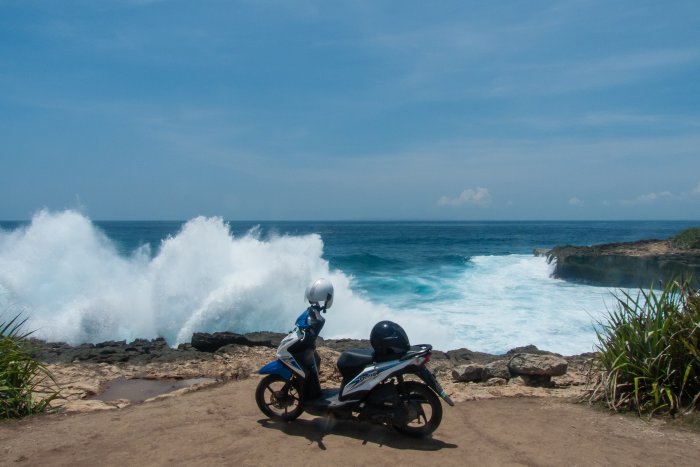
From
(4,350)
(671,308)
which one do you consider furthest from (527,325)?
(4,350)

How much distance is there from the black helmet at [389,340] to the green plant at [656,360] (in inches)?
105

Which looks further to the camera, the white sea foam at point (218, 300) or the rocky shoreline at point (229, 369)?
the white sea foam at point (218, 300)

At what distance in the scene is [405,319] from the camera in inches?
679

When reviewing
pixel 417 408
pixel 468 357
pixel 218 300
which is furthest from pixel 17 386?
pixel 218 300

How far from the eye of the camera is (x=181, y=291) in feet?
54.5

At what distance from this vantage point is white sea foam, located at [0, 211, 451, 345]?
15.5 m

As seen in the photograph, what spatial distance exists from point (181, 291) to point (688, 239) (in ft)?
85.8

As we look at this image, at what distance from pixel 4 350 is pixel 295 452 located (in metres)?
3.79

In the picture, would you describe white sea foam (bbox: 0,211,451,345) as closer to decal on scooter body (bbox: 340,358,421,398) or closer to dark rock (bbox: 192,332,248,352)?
dark rock (bbox: 192,332,248,352)

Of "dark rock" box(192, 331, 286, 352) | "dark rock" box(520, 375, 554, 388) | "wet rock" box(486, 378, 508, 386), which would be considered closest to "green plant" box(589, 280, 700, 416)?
"dark rock" box(520, 375, 554, 388)

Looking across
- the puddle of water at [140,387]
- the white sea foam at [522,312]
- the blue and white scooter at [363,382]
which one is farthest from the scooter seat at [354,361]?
the white sea foam at [522,312]

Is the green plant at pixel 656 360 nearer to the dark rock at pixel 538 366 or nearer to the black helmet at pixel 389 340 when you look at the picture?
the dark rock at pixel 538 366

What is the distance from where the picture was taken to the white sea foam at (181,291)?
15547 millimetres

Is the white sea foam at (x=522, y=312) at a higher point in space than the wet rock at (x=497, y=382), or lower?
lower
